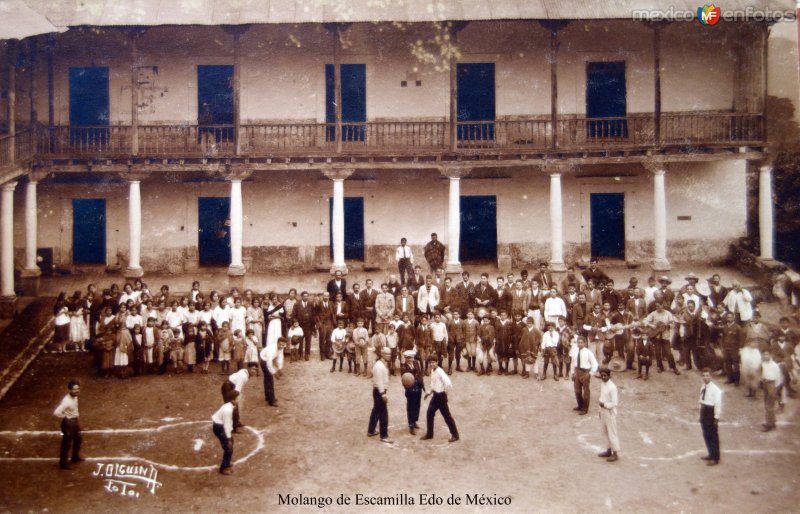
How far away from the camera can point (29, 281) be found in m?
18.7

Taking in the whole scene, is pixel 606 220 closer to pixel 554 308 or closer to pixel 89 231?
pixel 554 308

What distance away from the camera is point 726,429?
443 inches

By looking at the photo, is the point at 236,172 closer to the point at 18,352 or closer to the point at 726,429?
the point at 18,352

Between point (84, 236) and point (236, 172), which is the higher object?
point (236, 172)

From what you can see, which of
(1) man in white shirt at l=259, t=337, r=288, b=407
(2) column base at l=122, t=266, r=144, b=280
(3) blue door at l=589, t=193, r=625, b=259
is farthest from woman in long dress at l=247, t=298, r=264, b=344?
(3) blue door at l=589, t=193, r=625, b=259

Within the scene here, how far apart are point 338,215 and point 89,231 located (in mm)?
7766

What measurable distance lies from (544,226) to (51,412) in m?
14.3

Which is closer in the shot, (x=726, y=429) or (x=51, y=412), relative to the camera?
(x=726, y=429)

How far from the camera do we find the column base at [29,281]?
1869cm

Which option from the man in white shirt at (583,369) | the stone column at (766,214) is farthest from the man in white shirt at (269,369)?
the stone column at (766,214)

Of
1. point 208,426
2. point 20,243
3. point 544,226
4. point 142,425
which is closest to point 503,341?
point 208,426

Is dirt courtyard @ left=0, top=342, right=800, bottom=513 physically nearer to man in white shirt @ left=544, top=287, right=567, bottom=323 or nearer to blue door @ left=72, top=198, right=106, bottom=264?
man in white shirt @ left=544, top=287, right=567, bottom=323

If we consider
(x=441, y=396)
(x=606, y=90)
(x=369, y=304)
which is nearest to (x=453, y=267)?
(x=369, y=304)

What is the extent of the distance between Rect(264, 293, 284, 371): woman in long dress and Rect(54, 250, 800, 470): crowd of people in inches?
1.1
